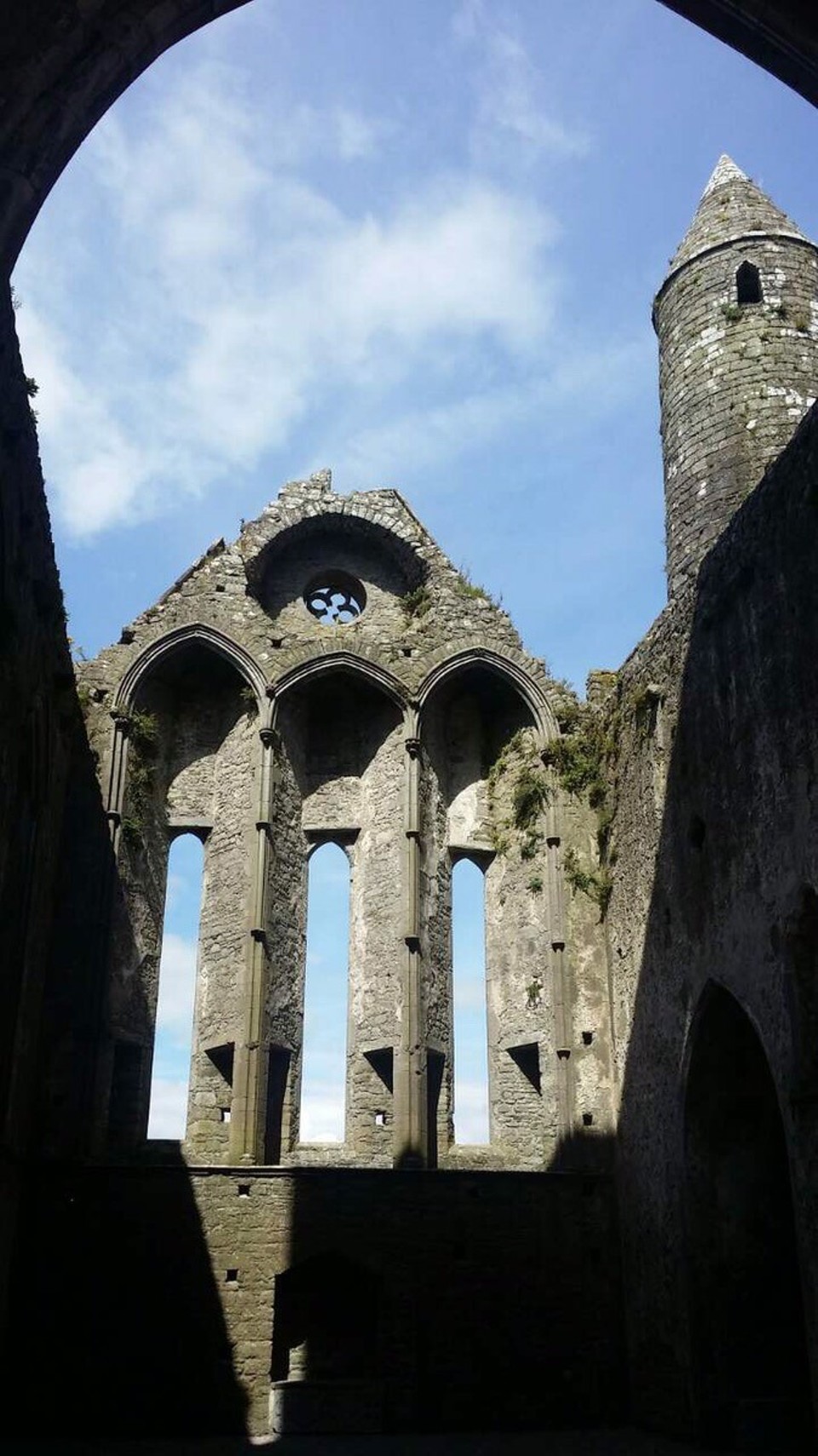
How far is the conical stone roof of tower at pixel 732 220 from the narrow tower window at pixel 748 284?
1.22 feet

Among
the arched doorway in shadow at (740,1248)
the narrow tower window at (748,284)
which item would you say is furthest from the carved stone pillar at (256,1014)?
the narrow tower window at (748,284)

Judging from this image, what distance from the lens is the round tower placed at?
1425 centimetres

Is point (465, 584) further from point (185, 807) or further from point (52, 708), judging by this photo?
point (52, 708)

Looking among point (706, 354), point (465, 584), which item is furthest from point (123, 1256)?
point (706, 354)

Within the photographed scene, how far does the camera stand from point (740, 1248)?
11.0 meters

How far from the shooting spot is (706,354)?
15.0 m

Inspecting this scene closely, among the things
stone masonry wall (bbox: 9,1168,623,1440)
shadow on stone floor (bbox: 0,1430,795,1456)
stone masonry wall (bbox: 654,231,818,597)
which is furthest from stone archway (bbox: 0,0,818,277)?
shadow on stone floor (bbox: 0,1430,795,1456)

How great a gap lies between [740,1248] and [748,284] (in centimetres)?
1017

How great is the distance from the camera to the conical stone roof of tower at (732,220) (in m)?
15.6

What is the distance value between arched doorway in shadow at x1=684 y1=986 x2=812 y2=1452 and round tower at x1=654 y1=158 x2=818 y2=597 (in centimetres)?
→ 484

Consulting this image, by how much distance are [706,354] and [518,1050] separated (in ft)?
25.4

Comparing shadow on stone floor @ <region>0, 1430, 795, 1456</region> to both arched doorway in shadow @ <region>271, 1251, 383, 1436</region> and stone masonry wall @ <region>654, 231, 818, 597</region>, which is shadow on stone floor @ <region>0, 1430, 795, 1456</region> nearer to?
arched doorway in shadow @ <region>271, 1251, 383, 1436</region>

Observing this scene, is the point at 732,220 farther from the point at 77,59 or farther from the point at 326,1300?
the point at 326,1300

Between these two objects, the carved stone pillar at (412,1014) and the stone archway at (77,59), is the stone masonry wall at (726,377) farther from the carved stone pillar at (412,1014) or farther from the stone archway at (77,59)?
the stone archway at (77,59)
